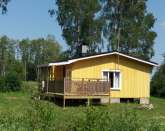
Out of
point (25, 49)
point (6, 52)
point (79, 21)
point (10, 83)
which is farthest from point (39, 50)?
point (10, 83)

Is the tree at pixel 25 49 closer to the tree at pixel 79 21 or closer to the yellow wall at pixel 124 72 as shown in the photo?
the tree at pixel 79 21

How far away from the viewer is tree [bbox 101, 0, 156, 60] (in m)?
55.2

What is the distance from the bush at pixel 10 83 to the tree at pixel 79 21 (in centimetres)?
1364

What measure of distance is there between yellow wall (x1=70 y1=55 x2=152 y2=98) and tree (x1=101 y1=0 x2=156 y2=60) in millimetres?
19060

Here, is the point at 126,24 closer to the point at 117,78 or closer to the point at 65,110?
the point at 117,78

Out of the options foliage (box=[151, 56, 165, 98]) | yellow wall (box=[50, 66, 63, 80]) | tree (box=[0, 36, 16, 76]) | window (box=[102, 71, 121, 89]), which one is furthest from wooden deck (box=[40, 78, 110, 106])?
tree (box=[0, 36, 16, 76])

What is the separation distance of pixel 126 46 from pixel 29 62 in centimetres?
→ 6072

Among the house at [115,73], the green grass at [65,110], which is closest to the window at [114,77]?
the house at [115,73]

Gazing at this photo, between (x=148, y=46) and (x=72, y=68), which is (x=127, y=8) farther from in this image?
(x=72, y=68)

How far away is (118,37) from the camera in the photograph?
55062 millimetres

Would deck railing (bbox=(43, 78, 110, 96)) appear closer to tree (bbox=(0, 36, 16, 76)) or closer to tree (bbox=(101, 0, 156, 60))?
tree (bbox=(101, 0, 156, 60))

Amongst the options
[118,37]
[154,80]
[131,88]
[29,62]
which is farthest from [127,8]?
[29,62]

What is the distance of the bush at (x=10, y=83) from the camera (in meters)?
41.7

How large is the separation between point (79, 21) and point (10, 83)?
15469 mm
